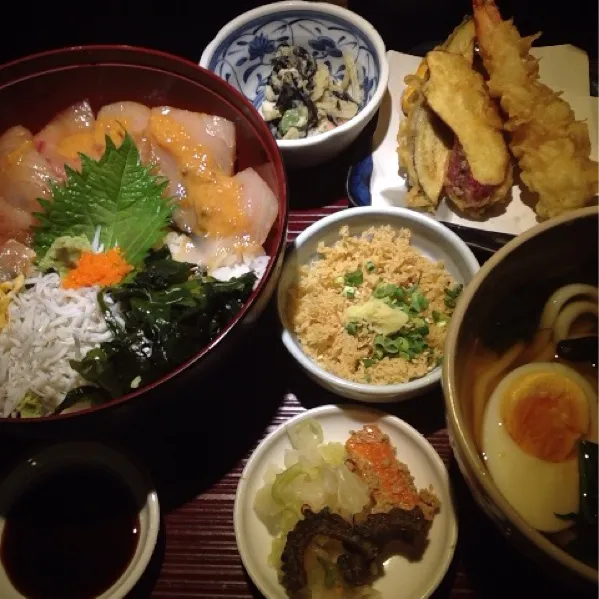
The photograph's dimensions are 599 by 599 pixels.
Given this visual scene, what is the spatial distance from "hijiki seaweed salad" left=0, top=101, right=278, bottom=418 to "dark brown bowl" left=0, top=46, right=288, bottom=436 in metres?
0.03

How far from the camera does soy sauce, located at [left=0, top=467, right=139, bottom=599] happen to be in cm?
144

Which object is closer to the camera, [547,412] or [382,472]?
[547,412]

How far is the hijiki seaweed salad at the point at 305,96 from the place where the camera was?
1963mm

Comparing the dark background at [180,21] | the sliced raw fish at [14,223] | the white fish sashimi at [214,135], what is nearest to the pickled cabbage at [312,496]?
the white fish sashimi at [214,135]

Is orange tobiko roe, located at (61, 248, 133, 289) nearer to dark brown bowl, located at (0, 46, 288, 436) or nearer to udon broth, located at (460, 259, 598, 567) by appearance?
dark brown bowl, located at (0, 46, 288, 436)

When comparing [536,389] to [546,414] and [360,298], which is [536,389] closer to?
[546,414]

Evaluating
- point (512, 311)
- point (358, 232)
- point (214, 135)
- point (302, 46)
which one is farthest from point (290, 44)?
point (512, 311)

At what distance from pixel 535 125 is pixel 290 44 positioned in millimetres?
820

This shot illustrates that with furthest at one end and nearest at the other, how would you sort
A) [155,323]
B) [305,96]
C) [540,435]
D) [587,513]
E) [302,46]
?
[302,46] → [305,96] → [155,323] → [540,435] → [587,513]

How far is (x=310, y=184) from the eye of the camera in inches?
76.3

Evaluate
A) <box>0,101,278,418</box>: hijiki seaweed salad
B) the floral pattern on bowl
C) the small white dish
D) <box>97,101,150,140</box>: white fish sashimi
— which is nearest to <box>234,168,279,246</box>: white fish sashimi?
<box>0,101,278,418</box>: hijiki seaweed salad

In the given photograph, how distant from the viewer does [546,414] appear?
1274 millimetres

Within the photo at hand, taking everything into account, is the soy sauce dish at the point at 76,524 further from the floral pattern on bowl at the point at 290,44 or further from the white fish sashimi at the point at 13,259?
the floral pattern on bowl at the point at 290,44

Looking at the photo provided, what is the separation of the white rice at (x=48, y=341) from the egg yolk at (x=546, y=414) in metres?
0.91
